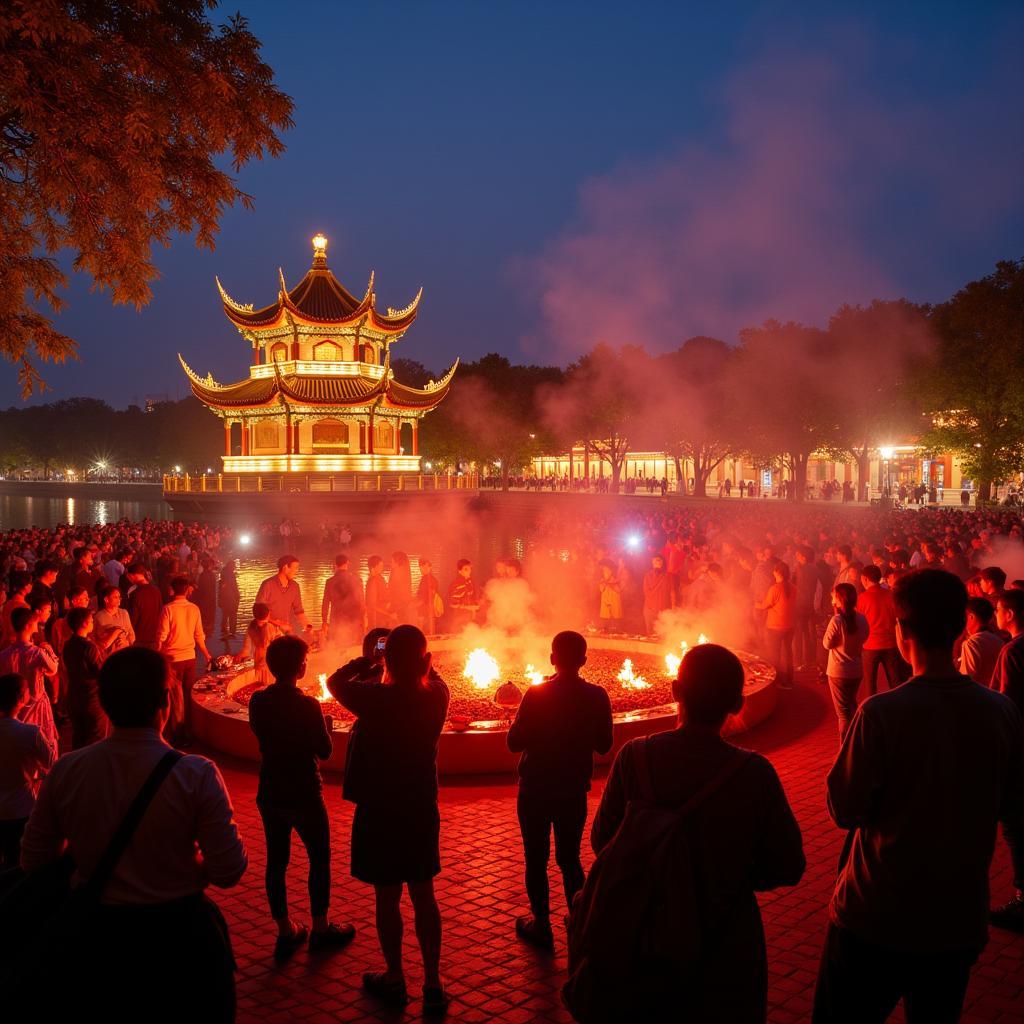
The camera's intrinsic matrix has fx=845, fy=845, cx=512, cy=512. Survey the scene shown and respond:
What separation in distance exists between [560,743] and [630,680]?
6468mm

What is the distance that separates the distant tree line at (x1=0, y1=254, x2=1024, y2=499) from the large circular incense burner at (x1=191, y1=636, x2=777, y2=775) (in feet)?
89.8

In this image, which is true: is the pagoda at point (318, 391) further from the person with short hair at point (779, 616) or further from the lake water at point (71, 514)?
the person with short hair at point (779, 616)

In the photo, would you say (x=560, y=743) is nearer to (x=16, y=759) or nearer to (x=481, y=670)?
(x=16, y=759)

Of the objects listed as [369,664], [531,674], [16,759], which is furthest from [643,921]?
[531,674]

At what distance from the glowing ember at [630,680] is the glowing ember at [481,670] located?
169 centimetres

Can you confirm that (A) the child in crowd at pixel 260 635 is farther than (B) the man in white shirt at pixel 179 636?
Yes

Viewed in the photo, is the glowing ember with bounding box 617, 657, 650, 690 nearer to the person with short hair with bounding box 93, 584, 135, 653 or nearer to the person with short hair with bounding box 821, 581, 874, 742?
the person with short hair with bounding box 821, 581, 874, 742

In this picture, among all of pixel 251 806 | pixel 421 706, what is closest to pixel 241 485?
pixel 251 806

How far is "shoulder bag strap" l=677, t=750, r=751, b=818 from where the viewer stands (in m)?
2.55

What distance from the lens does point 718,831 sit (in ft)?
8.42

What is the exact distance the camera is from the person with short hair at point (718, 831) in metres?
2.53

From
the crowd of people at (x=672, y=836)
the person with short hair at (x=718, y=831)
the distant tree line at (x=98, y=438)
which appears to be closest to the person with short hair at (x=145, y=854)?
the crowd of people at (x=672, y=836)

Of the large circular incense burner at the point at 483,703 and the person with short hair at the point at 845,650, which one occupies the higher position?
the person with short hair at the point at 845,650

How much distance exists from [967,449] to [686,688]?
37995 mm
